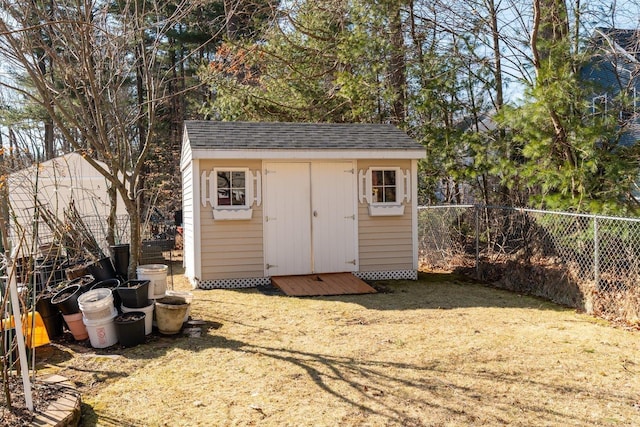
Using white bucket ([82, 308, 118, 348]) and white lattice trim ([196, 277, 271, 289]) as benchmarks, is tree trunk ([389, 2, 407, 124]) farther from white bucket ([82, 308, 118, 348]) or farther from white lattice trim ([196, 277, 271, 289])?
white bucket ([82, 308, 118, 348])

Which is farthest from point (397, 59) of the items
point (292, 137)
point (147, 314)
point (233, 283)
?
point (147, 314)

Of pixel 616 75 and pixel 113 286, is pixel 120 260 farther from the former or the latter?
pixel 616 75

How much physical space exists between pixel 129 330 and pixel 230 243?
125 inches

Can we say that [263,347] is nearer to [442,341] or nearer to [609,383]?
[442,341]

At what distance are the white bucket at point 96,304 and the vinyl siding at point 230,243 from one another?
2827 mm

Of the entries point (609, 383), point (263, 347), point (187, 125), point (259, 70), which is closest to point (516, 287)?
point (609, 383)

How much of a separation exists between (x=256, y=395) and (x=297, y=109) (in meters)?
9.79

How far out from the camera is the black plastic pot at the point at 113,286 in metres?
5.42

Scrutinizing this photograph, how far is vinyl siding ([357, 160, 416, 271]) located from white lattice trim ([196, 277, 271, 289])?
1.76 metres

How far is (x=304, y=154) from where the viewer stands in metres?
8.10

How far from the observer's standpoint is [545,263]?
24.5 feet

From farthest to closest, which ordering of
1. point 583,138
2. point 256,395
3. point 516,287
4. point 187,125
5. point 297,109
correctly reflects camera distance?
point 297,109
point 187,125
point 516,287
point 583,138
point 256,395

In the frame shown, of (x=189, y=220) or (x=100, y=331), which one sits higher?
(x=189, y=220)

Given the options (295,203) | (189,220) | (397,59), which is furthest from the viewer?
(397,59)
